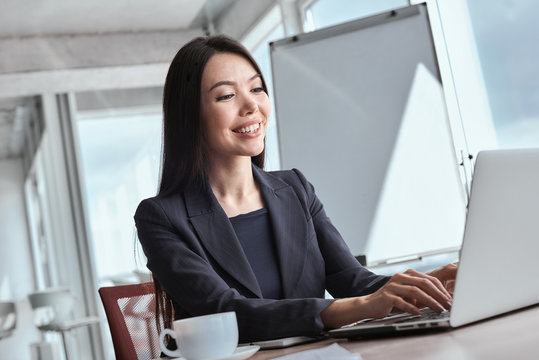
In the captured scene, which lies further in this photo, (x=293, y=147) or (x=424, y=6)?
(x=293, y=147)

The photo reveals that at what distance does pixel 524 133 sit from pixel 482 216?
7.74ft

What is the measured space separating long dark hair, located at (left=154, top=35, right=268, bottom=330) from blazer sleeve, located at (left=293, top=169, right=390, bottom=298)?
0.30 m

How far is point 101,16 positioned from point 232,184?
16.0 ft

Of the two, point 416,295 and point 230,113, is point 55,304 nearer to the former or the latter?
point 230,113

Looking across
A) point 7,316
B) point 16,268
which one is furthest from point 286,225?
point 16,268

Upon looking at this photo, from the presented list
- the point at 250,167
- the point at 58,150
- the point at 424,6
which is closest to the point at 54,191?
the point at 58,150

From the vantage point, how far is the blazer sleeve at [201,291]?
110 centimetres

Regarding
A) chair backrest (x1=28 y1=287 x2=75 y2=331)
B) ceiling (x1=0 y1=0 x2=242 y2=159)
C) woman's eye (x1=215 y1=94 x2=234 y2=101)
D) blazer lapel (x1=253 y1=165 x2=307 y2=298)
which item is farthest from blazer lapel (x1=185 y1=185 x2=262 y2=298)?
chair backrest (x1=28 y1=287 x2=75 y2=331)

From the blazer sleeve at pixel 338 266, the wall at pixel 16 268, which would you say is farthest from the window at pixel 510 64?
the wall at pixel 16 268

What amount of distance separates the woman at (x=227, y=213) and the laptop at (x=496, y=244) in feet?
0.95

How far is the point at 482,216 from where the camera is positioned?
Answer: 0.86m

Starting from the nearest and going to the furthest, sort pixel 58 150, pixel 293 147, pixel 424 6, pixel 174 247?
pixel 174 247, pixel 424 6, pixel 293 147, pixel 58 150

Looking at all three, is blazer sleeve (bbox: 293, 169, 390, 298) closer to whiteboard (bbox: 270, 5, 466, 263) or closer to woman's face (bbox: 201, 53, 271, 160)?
woman's face (bbox: 201, 53, 271, 160)

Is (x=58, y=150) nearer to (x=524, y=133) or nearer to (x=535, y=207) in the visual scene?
(x=524, y=133)
